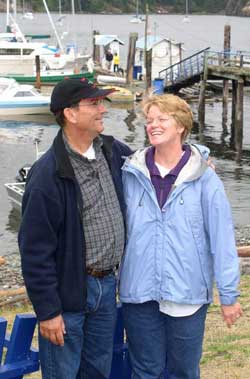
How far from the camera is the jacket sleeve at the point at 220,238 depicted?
3.69m

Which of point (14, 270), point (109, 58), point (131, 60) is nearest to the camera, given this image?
point (14, 270)

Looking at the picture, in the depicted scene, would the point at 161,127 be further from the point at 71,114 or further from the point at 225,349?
the point at 225,349

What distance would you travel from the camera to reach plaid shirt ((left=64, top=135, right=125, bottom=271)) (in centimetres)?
368

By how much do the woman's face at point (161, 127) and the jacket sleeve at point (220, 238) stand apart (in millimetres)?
280

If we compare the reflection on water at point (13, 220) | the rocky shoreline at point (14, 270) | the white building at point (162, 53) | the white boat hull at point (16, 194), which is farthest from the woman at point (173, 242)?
the white building at point (162, 53)

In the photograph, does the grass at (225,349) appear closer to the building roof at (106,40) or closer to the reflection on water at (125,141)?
the reflection on water at (125,141)

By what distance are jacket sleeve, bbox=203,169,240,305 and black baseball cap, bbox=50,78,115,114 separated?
2.26 feet

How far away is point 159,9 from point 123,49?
115117mm

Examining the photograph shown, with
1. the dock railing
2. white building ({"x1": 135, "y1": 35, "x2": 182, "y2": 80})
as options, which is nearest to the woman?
the dock railing

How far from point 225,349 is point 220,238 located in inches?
Result: 81.5

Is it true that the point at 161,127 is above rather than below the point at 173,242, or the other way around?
above

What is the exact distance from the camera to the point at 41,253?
3.56m

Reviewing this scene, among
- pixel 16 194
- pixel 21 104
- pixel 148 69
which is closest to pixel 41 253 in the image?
pixel 16 194

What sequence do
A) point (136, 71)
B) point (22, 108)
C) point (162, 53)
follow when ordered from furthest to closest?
point (162, 53) < point (136, 71) < point (22, 108)
